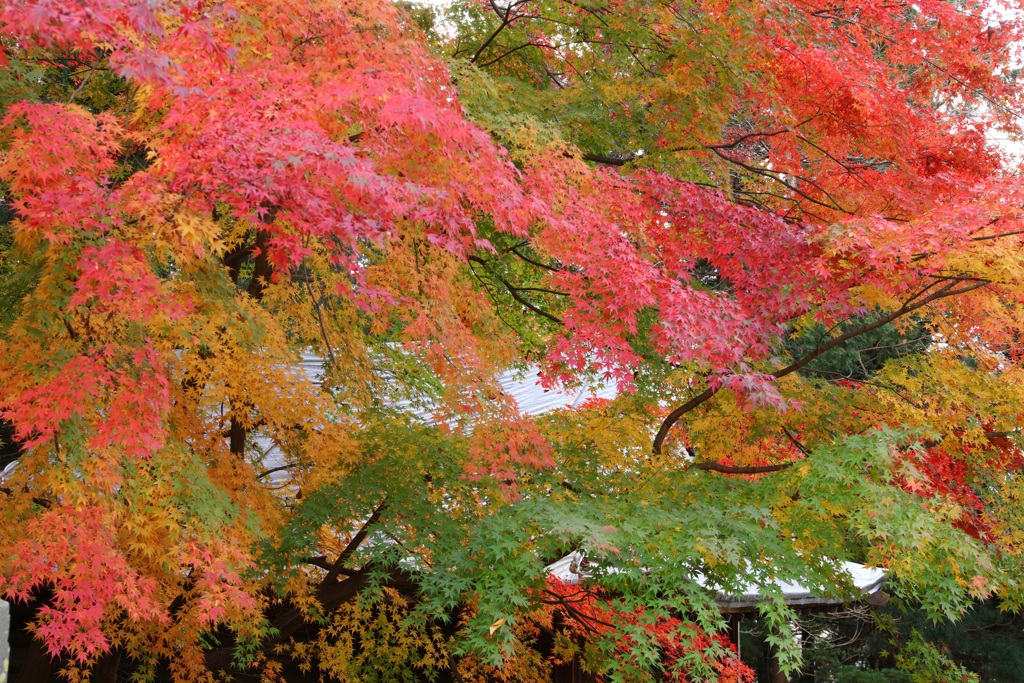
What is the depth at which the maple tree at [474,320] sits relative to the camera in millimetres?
4867

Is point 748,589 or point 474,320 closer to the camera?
point 748,589

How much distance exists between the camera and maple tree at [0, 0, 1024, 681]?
192 inches

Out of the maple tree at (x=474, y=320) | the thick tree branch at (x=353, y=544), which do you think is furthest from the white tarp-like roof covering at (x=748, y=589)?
the thick tree branch at (x=353, y=544)

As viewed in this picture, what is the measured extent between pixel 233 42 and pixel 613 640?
4.48 metres

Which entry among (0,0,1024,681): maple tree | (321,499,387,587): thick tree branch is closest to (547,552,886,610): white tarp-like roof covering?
(0,0,1024,681): maple tree

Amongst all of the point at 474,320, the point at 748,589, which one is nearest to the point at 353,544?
the point at 474,320

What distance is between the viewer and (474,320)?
26.2ft

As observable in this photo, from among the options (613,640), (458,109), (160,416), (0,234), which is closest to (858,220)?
(458,109)

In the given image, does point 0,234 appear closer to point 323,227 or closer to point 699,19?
point 323,227

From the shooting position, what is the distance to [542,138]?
7.00 metres

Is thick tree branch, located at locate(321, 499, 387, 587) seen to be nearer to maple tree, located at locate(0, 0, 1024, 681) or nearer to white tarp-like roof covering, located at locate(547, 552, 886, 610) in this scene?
maple tree, located at locate(0, 0, 1024, 681)

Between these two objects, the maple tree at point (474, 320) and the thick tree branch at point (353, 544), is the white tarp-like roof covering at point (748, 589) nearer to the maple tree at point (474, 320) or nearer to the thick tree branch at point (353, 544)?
the maple tree at point (474, 320)

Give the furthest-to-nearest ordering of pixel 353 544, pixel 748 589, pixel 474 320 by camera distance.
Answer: pixel 474 320, pixel 748 589, pixel 353 544

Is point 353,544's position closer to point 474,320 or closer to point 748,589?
point 474,320
